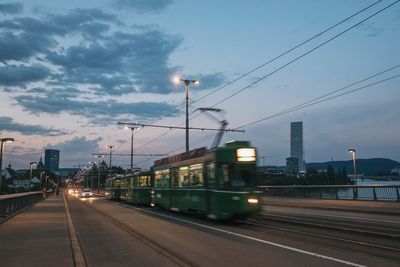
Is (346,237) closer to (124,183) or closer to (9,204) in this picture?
(9,204)

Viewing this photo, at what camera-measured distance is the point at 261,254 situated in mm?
11812

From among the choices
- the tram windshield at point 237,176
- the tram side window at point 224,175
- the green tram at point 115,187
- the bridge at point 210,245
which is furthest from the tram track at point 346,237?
the green tram at point 115,187

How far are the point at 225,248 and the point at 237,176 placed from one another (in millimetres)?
7668

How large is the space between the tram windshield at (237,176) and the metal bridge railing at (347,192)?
43.9 ft

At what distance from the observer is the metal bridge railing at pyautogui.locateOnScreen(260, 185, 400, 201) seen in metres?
30.6

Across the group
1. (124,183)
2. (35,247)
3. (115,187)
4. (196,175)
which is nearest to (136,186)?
(124,183)

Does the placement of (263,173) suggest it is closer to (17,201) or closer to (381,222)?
(381,222)

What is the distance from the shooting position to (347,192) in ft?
116

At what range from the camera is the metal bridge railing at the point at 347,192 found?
100ft

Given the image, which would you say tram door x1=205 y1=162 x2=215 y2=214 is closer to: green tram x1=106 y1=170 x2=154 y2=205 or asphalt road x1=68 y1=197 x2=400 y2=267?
asphalt road x1=68 y1=197 x2=400 y2=267

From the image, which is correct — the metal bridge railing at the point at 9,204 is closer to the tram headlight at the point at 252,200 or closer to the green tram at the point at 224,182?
the green tram at the point at 224,182

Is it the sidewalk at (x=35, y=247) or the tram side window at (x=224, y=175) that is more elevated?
the tram side window at (x=224, y=175)

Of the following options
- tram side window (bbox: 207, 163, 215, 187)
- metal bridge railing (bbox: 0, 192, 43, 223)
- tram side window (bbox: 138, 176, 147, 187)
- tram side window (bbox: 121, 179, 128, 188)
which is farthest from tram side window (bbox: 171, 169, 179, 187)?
tram side window (bbox: 121, 179, 128, 188)

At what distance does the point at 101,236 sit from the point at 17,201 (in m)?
21.5
